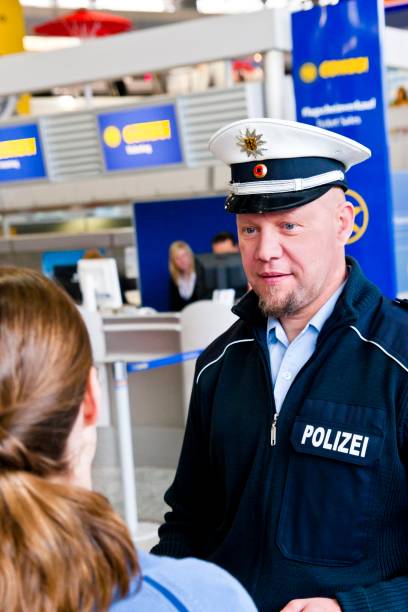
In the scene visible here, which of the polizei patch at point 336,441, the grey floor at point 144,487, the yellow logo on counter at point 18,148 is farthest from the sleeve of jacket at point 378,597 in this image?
the yellow logo on counter at point 18,148

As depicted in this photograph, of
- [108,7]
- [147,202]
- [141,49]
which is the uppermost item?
[108,7]

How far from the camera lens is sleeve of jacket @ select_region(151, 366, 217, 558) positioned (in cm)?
181

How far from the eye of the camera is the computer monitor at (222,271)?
7.02m

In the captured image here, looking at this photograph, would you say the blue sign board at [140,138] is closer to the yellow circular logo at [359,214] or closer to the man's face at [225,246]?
the man's face at [225,246]

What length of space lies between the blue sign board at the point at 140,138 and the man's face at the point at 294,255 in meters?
4.34

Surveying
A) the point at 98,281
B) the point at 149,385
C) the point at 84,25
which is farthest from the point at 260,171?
the point at 84,25

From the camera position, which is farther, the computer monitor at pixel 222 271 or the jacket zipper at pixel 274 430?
the computer monitor at pixel 222 271

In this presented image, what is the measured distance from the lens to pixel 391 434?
4.93 feet

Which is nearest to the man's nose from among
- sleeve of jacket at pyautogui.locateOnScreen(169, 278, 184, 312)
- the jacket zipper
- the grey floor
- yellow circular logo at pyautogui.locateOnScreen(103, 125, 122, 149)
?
the jacket zipper

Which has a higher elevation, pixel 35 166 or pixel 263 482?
pixel 35 166

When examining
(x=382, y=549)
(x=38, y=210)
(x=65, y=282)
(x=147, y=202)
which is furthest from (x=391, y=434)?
(x=38, y=210)

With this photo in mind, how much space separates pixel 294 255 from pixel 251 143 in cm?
28

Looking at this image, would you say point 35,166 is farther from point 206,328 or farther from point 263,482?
point 263,482

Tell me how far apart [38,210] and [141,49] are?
6.81 meters
